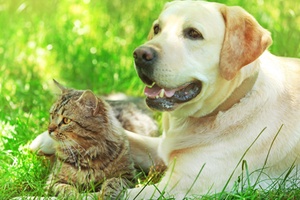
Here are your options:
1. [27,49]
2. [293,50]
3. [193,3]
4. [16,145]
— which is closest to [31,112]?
[16,145]

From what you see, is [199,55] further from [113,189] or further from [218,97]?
[113,189]

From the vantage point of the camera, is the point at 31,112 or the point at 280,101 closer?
the point at 280,101

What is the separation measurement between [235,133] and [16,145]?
5.17ft

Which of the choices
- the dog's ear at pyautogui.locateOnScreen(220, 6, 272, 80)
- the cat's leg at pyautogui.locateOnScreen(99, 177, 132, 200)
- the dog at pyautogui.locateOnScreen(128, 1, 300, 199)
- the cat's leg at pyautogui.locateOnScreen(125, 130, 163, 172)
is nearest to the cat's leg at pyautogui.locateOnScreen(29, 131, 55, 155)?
the cat's leg at pyautogui.locateOnScreen(125, 130, 163, 172)

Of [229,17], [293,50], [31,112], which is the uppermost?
[229,17]

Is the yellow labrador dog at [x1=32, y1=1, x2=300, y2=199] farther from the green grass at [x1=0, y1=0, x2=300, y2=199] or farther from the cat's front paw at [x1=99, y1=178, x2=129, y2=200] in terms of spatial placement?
the green grass at [x1=0, y1=0, x2=300, y2=199]

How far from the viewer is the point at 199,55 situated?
381cm

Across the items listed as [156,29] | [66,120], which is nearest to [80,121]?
[66,120]

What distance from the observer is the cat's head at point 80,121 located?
407cm

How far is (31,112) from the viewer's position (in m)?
5.24

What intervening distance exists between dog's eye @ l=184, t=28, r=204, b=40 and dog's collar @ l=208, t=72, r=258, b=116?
0.39 meters

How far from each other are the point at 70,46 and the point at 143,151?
1846 millimetres

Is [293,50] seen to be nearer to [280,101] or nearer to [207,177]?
[280,101]

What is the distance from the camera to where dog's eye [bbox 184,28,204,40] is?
384 cm
